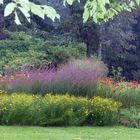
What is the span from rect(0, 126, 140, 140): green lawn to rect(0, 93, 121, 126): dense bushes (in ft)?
1.07

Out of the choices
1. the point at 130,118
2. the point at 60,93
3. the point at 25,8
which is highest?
the point at 25,8

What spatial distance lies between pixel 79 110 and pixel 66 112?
340 millimetres

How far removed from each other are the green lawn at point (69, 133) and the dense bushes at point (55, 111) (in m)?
0.33

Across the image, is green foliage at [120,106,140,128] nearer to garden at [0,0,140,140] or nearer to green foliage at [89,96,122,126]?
garden at [0,0,140,140]

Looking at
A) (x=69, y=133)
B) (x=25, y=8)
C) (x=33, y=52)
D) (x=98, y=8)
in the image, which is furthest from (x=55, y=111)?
(x=25, y=8)

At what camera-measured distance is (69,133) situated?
31.6 ft

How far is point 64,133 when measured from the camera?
957cm

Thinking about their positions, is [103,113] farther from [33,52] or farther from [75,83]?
[33,52]

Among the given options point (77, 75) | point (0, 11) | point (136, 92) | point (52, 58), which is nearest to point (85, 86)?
point (77, 75)

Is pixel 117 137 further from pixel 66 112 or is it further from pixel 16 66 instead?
pixel 16 66

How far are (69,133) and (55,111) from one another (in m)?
1.15

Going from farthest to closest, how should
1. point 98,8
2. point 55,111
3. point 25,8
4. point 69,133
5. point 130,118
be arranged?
point 130,118 → point 55,111 → point 69,133 → point 98,8 → point 25,8

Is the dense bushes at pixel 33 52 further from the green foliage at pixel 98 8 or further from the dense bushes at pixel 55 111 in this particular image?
the green foliage at pixel 98 8

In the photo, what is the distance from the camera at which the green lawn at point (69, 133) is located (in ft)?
29.5
